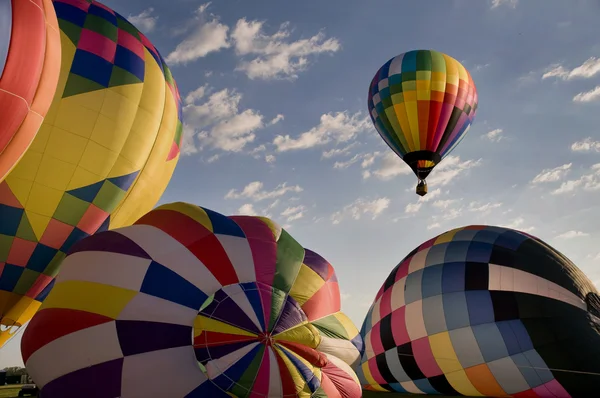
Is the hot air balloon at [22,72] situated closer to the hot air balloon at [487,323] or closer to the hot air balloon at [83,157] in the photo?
the hot air balloon at [83,157]

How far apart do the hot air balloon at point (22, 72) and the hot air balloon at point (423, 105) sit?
41.0ft

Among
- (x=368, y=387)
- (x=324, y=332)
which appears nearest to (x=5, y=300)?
(x=324, y=332)

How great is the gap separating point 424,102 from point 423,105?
98 mm

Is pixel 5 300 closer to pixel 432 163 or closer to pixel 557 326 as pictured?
pixel 557 326

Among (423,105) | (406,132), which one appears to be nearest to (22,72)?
(423,105)

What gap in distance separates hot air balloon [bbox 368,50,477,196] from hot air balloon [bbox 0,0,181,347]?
9.14 metres

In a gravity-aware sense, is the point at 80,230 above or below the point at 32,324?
above

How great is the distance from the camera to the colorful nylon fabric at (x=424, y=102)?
1603 centimetres

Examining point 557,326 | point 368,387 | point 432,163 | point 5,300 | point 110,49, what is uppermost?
point 432,163

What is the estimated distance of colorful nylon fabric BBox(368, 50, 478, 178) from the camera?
52.6 ft

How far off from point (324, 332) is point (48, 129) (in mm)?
5112

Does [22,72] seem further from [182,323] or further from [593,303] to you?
[593,303]

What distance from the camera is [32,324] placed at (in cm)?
492

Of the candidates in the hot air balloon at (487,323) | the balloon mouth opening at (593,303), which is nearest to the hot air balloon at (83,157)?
the hot air balloon at (487,323)
